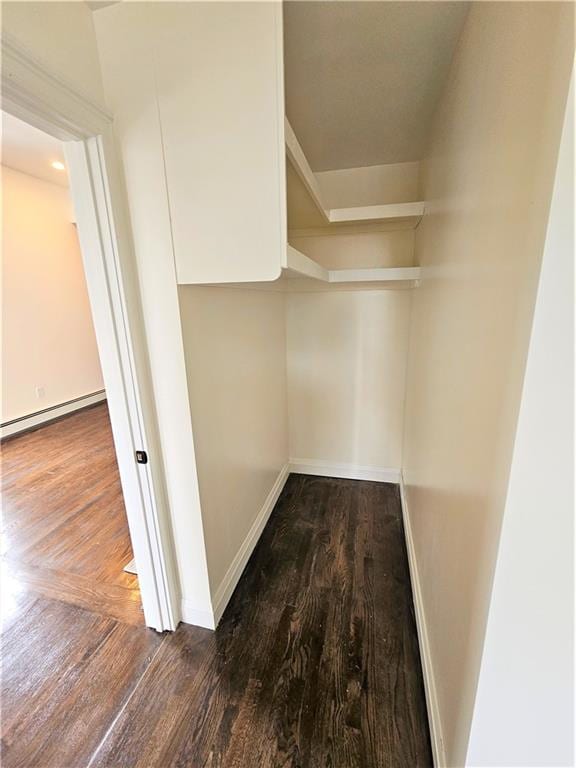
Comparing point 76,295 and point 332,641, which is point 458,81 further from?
point 76,295

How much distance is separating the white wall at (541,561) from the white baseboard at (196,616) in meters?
1.13

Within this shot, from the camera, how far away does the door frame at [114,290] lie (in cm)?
94

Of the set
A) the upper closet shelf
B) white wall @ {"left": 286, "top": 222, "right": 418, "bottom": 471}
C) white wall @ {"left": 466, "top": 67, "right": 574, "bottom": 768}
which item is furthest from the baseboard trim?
the upper closet shelf

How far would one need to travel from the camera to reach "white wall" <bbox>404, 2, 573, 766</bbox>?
24.0 inches

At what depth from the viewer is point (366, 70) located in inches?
52.9

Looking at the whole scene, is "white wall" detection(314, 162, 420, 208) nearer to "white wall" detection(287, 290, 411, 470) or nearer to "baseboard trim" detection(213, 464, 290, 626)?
"white wall" detection(287, 290, 411, 470)

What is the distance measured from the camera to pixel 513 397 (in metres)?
0.65

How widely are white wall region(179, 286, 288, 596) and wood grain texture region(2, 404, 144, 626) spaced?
639 millimetres

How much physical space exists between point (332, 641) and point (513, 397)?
4.78 feet

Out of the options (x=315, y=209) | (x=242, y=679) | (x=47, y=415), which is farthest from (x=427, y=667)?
(x=47, y=415)

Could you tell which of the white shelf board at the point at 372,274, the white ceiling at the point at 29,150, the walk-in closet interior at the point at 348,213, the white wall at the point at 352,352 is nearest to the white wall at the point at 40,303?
the white ceiling at the point at 29,150

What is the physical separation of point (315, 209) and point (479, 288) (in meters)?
1.29

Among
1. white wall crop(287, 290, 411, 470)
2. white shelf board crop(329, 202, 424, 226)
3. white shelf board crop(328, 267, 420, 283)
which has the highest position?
white shelf board crop(329, 202, 424, 226)

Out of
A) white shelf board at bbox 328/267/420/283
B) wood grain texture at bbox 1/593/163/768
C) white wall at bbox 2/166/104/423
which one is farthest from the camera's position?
white wall at bbox 2/166/104/423
